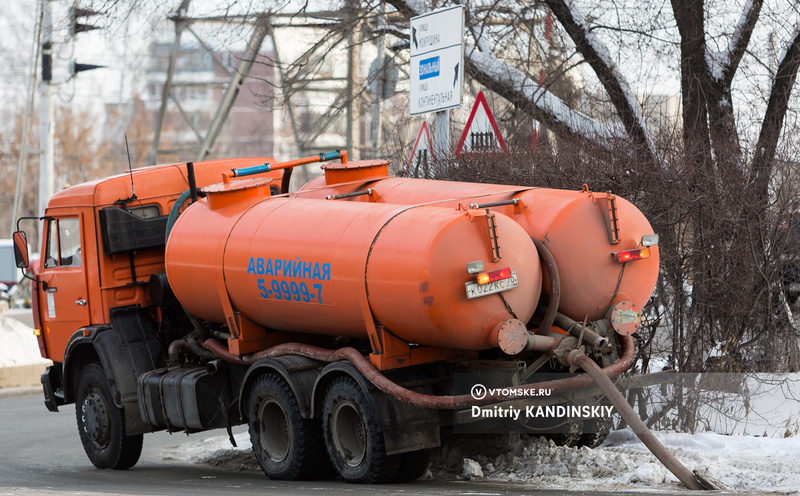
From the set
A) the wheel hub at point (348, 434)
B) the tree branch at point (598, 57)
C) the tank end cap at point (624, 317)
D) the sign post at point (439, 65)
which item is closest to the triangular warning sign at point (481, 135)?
the sign post at point (439, 65)

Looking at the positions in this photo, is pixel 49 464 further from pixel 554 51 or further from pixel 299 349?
pixel 554 51

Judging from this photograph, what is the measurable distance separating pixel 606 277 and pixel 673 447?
166 centimetres

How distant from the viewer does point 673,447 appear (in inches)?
353

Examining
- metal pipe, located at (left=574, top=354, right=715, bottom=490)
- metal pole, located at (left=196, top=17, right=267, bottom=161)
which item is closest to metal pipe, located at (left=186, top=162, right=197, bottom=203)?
metal pipe, located at (left=574, top=354, right=715, bottom=490)

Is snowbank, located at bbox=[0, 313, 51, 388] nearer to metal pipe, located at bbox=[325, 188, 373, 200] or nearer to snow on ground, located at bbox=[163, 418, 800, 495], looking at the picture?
metal pipe, located at bbox=[325, 188, 373, 200]

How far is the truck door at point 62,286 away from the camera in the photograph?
431 inches

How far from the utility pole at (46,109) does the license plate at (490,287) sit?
15893 millimetres

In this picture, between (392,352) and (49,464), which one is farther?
(49,464)

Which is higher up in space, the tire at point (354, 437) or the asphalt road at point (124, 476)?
the tire at point (354, 437)

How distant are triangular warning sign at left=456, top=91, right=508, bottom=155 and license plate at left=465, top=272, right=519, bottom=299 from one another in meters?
3.56

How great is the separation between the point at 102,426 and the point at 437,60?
15.6 ft

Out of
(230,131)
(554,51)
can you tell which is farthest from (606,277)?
(230,131)

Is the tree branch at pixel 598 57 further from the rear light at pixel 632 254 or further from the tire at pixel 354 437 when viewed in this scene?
the tire at pixel 354 437

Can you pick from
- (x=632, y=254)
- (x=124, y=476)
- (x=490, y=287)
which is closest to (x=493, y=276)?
(x=490, y=287)
